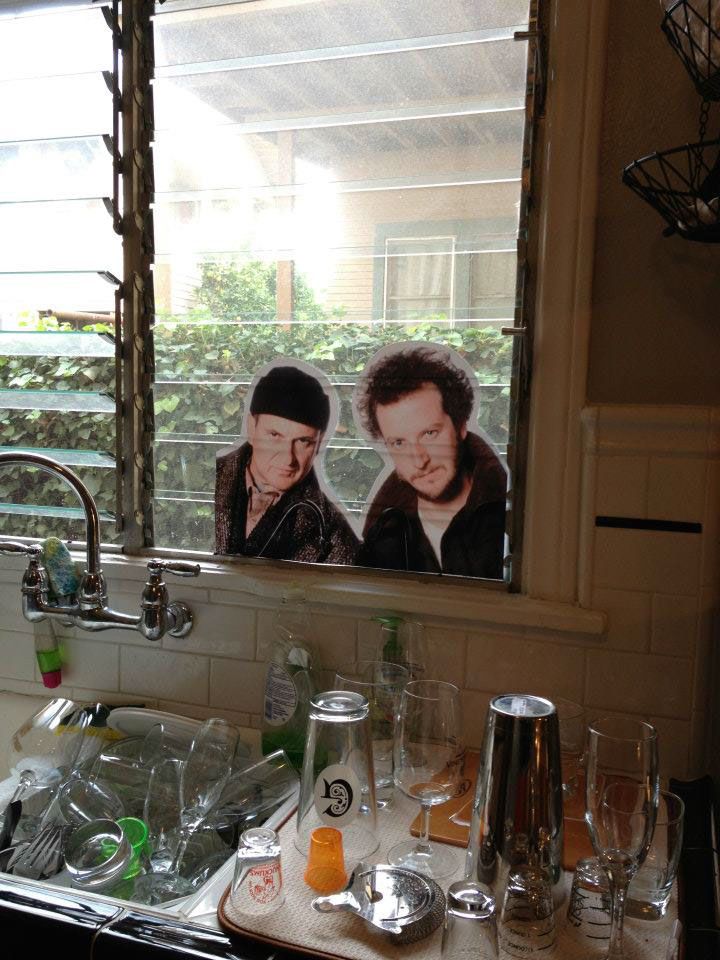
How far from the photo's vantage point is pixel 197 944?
2.76ft

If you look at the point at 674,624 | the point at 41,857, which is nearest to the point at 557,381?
the point at 674,624

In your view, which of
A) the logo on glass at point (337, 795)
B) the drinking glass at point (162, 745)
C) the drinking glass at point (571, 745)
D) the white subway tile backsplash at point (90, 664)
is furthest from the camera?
the white subway tile backsplash at point (90, 664)

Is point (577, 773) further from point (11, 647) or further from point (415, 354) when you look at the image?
point (11, 647)

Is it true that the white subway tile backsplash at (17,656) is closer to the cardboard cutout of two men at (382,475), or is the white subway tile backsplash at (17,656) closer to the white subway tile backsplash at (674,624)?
the cardboard cutout of two men at (382,475)

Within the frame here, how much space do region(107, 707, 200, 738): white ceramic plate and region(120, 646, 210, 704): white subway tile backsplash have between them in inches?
3.2

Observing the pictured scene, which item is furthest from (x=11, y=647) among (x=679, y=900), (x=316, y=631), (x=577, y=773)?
(x=679, y=900)

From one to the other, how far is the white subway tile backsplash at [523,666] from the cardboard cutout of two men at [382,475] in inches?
4.5

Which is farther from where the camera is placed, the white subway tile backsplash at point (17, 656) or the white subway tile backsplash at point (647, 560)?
the white subway tile backsplash at point (17, 656)

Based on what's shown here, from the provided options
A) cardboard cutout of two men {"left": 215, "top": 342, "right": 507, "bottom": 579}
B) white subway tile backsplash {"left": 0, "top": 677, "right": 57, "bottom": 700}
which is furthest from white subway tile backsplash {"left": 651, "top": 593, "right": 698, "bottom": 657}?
white subway tile backsplash {"left": 0, "top": 677, "right": 57, "bottom": 700}

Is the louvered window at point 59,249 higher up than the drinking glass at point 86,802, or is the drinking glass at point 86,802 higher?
the louvered window at point 59,249

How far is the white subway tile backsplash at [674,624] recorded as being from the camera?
46.9 inches

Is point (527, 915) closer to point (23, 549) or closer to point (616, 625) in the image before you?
point (616, 625)

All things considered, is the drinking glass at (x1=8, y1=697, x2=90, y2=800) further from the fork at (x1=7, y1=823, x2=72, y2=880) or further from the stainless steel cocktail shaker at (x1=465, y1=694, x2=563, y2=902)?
the stainless steel cocktail shaker at (x1=465, y1=694, x2=563, y2=902)

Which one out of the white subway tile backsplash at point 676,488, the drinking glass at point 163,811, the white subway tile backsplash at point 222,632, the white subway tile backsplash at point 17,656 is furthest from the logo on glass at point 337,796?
the white subway tile backsplash at point 17,656
